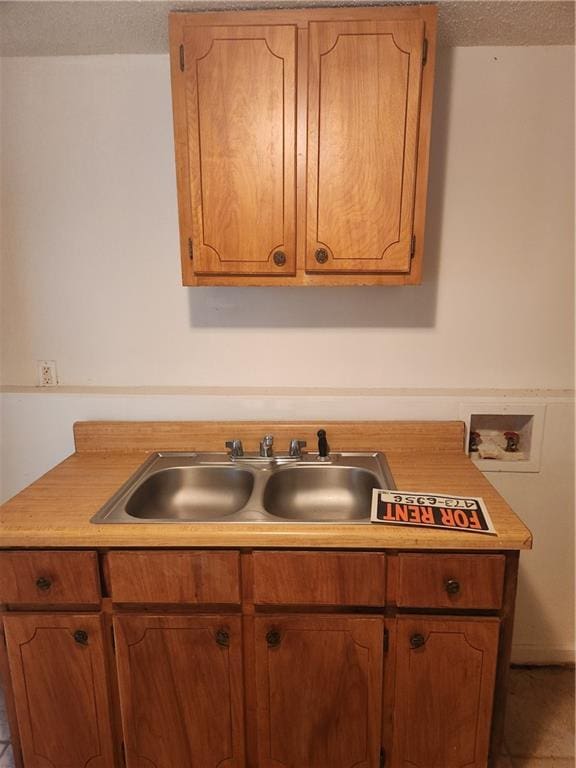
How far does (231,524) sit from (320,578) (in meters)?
0.25

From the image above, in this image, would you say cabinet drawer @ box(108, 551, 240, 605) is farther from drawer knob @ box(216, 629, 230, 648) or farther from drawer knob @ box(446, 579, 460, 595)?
drawer knob @ box(446, 579, 460, 595)

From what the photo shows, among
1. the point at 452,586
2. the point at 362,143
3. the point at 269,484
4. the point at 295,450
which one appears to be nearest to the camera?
the point at 452,586

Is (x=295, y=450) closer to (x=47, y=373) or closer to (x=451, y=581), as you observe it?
(x=451, y=581)

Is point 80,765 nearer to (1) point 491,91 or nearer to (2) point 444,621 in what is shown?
(2) point 444,621

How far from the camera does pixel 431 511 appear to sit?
3.75 ft

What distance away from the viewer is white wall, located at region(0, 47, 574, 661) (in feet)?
4.93

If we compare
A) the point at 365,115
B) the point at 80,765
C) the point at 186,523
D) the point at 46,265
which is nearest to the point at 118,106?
the point at 46,265

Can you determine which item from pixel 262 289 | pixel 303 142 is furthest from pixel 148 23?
pixel 262 289

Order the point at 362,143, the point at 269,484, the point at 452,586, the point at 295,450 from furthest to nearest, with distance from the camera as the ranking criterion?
the point at 295,450 → the point at 269,484 → the point at 362,143 → the point at 452,586

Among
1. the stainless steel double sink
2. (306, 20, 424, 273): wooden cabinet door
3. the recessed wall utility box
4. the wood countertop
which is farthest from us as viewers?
the recessed wall utility box

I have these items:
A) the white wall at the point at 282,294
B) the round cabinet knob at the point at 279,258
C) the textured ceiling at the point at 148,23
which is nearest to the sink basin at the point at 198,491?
the white wall at the point at 282,294

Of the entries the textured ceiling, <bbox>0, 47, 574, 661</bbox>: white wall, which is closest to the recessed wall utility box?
<bbox>0, 47, 574, 661</bbox>: white wall

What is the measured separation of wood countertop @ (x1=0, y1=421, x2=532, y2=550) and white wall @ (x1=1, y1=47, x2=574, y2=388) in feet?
0.64

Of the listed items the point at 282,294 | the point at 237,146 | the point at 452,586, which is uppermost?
the point at 237,146
